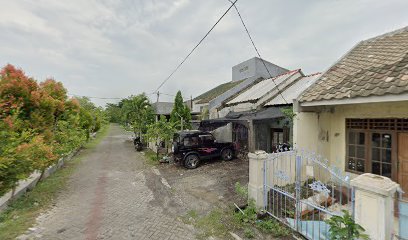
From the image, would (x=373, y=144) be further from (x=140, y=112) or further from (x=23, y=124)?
(x=140, y=112)

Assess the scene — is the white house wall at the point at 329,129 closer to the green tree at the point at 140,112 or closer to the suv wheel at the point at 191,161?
the suv wheel at the point at 191,161

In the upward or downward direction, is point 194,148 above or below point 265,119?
below

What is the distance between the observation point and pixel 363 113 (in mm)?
6371

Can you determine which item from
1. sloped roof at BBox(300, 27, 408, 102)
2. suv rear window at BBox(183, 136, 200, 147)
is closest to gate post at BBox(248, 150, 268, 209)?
sloped roof at BBox(300, 27, 408, 102)

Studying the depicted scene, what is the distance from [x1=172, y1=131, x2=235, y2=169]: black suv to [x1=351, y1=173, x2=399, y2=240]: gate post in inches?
320

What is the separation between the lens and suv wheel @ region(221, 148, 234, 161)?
11888mm

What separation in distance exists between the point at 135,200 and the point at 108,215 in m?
1.16

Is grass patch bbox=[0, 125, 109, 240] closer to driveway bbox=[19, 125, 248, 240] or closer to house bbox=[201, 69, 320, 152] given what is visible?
driveway bbox=[19, 125, 248, 240]

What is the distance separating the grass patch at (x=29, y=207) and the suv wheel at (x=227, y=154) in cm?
751

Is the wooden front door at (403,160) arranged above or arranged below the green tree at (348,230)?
above

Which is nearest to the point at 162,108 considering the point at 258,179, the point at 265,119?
the point at 265,119

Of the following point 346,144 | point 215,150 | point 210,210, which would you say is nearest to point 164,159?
point 215,150

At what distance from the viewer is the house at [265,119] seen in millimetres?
10617

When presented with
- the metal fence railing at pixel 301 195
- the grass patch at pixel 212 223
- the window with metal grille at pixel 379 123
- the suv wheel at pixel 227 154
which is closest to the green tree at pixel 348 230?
the metal fence railing at pixel 301 195
